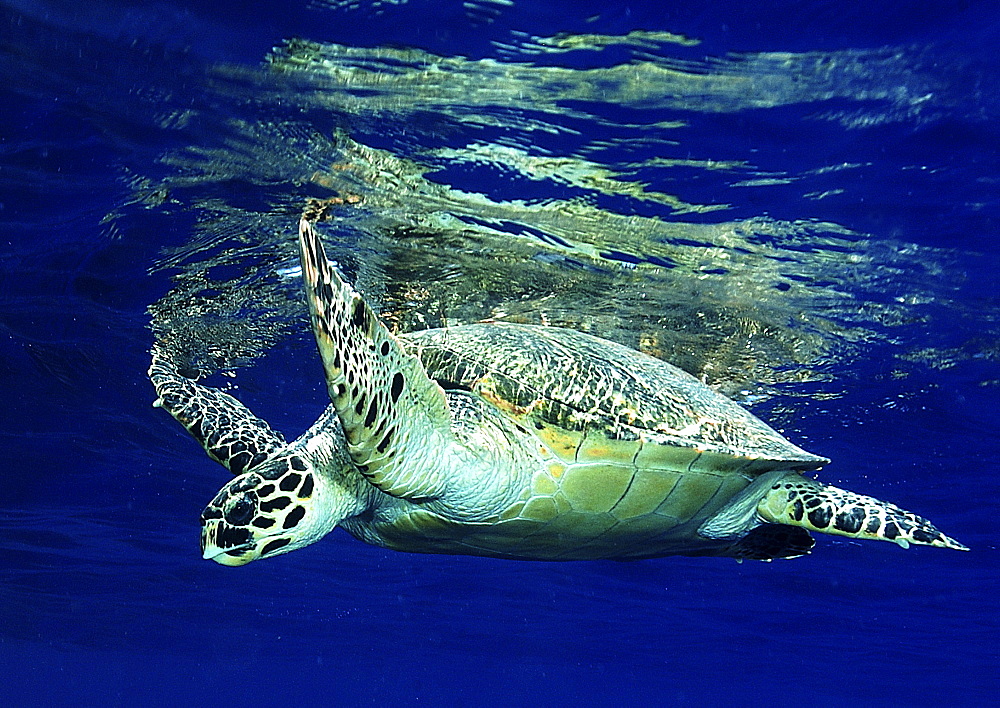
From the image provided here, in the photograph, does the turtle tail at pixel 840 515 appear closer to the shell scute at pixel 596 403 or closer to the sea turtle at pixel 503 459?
the sea turtle at pixel 503 459

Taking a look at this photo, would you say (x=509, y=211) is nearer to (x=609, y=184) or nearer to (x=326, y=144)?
(x=609, y=184)

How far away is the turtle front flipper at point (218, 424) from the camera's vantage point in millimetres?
5977

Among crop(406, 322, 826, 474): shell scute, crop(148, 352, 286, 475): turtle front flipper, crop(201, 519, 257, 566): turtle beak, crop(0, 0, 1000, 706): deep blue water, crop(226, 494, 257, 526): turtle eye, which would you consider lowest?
crop(201, 519, 257, 566): turtle beak

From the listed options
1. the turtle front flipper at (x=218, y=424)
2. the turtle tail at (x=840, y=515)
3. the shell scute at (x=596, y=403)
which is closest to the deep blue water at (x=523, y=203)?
the shell scute at (x=596, y=403)

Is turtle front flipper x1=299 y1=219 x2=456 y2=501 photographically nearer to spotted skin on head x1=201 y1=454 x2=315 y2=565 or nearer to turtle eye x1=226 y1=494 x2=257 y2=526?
spotted skin on head x1=201 y1=454 x2=315 y2=565

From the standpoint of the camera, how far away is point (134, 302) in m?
10.0

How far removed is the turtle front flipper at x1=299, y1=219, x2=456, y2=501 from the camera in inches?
143

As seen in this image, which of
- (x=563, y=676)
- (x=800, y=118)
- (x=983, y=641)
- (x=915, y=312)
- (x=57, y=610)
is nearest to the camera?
(x=800, y=118)

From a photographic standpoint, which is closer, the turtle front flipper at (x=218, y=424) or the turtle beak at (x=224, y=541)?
the turtle beak at (x=224, y=541)

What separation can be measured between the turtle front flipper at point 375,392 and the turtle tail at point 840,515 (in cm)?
339

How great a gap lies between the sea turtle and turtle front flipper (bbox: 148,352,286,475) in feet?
0.06

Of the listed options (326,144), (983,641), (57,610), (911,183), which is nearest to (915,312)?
(911,183)

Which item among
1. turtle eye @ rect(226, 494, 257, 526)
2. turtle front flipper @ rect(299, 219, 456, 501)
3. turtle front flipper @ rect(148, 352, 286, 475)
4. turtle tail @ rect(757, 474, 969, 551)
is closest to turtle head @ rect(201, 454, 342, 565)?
turtle eye @ rect(226, 494, 257, 526)

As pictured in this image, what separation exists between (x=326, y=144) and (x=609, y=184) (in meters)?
2.73
